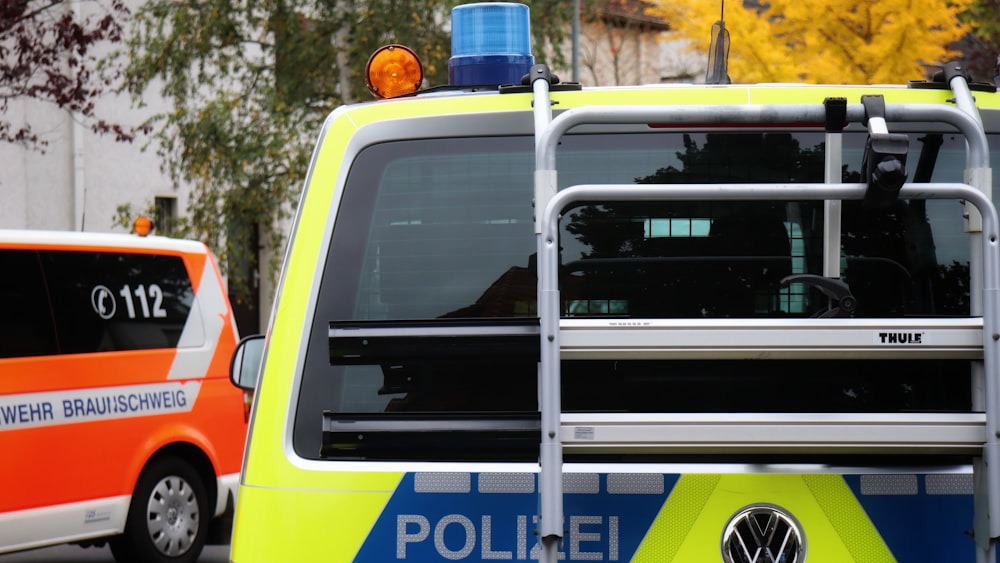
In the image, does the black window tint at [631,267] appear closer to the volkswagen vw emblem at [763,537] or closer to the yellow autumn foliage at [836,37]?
the volkswagen vw emblem at [763,537]

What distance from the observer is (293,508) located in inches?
113

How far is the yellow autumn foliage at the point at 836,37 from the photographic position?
45.1 feet

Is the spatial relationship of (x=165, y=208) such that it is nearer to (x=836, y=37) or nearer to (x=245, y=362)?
(x=836, y=37)

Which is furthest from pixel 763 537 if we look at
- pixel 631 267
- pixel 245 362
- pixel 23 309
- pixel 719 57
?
pixel 23 309

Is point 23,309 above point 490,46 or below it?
below

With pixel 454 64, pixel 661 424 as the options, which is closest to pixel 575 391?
pixel 661 424

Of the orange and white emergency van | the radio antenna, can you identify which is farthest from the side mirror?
the orange and white emergency van

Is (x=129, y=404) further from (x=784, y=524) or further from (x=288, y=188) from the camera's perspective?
(x=288, y=188)

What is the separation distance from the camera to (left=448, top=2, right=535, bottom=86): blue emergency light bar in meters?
3.72

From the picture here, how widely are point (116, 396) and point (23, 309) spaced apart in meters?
0.84

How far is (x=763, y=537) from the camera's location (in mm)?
2768

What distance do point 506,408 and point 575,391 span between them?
0.14 metres

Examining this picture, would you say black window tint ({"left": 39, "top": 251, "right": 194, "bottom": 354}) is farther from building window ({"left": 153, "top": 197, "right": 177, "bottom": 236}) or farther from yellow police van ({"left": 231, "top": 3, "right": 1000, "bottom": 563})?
building window ({"left": 153, "top": 197, "right": 177, "bottom": 236})

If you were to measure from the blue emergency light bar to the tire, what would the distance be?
5.65m
